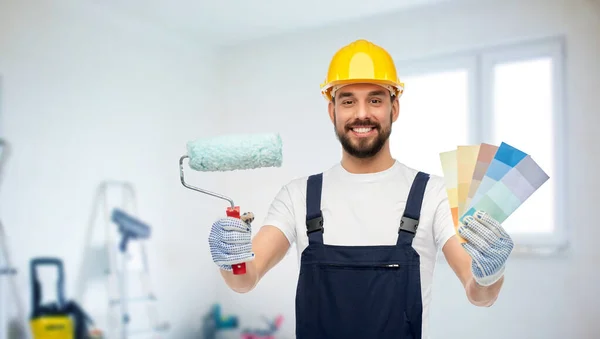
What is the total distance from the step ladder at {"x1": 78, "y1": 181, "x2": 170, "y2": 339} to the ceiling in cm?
104

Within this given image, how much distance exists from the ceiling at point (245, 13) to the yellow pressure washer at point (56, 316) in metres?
1.49

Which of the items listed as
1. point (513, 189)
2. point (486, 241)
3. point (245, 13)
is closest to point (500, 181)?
point (513, 189)

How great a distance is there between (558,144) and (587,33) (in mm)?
571

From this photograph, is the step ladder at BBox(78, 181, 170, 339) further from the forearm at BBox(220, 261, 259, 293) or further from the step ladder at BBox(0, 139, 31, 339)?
the forearm at BBox(220, 261, 259, 293)

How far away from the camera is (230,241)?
105 centimetres

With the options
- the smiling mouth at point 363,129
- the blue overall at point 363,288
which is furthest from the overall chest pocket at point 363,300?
the smiling mouth at point 363,129

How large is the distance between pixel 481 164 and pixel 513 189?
9 cm

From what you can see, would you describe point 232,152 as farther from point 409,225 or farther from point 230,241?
point 409,225

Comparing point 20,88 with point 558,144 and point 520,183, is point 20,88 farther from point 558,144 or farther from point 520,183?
point 558,144

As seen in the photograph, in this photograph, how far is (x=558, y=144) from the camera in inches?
102

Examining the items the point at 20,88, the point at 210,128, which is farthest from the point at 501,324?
the point at 20,88

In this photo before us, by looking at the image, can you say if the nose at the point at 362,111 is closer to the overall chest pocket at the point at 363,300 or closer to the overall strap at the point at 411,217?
the overall strap at the point at 411,217

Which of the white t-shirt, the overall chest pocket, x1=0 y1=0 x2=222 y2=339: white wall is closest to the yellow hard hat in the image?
the white t-shirt

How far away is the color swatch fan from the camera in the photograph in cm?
107
